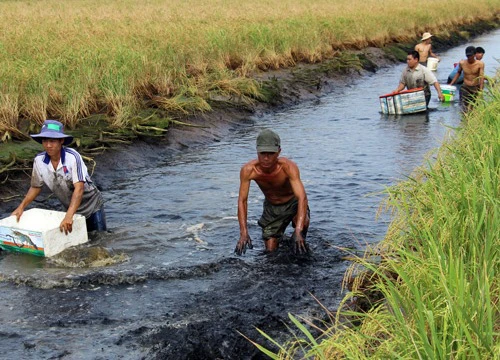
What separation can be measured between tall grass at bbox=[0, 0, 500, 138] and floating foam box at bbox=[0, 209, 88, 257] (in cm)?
309

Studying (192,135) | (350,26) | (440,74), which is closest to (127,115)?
(192,135)

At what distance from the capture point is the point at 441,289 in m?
3.60

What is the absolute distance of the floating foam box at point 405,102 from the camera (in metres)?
14.4

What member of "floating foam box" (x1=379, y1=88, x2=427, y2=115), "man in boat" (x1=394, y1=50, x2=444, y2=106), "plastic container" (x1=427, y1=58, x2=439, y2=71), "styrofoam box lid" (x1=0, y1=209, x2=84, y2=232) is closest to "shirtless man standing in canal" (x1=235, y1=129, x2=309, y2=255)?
"styrofoam box lid" (x1=0, y1=209, x2=84, y2=232)

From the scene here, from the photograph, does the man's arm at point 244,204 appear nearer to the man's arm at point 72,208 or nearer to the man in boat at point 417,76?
the man's arm at point 72,208

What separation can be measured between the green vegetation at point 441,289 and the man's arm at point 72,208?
2.66m

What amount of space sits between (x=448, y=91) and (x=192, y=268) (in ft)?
33.6

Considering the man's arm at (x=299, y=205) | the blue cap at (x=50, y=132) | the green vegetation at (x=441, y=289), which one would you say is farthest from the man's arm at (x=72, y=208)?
the green vegetation at (x=441, y=289)

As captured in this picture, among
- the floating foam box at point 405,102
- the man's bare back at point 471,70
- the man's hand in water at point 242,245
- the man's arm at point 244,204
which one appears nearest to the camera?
the man's hand in water at point 242,245

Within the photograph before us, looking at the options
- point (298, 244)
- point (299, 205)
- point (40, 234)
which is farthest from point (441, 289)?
point (40, 234)

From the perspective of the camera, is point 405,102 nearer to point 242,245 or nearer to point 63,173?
point 242,245

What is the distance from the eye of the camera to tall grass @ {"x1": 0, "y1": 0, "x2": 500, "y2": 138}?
36.0ft

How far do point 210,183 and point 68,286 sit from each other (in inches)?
154

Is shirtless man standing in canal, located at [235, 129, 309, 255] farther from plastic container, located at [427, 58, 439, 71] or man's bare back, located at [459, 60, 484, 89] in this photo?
plastic container, located at [427, 58, 439, 71]
